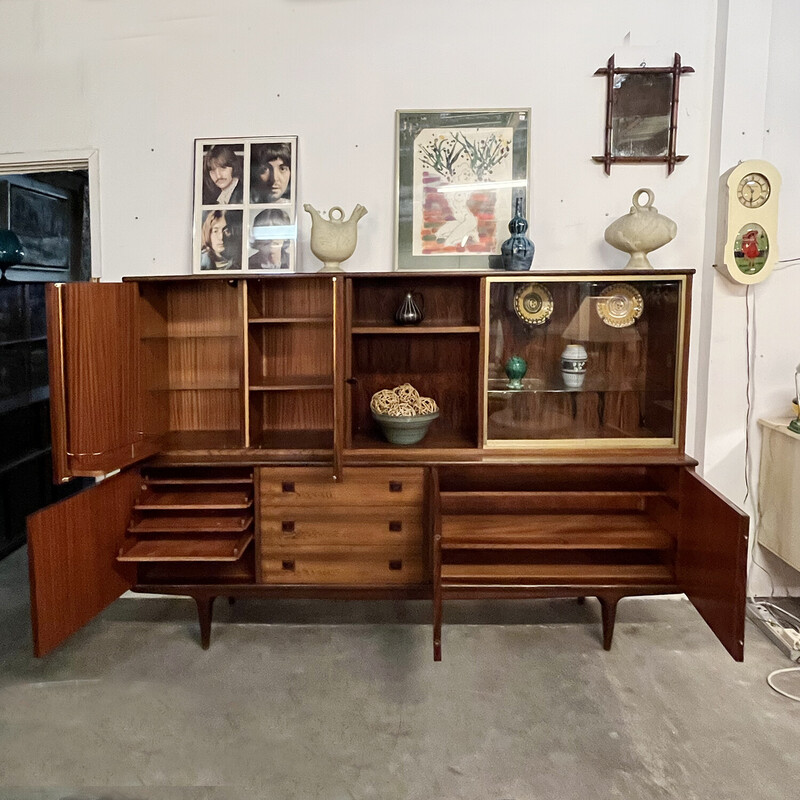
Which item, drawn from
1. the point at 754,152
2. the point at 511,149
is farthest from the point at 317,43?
the point at 754,152

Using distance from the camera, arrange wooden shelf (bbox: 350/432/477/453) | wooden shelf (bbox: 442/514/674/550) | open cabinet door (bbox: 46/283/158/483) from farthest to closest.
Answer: wooden shelf (bbox: 350/432/477/453) → wooden shelf (bbox: 442/514/674/550) → open cabinet door (bbox: 46/283/158/483)

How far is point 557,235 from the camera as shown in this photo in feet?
9.33

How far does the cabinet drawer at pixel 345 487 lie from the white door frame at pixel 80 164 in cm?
135

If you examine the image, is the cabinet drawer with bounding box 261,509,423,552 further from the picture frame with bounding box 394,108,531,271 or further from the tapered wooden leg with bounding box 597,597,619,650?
the picture frame with bounding box 394,108,531,271

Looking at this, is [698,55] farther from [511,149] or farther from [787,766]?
[787,766]

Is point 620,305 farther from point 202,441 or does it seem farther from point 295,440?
point 202,441

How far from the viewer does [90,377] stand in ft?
7.38

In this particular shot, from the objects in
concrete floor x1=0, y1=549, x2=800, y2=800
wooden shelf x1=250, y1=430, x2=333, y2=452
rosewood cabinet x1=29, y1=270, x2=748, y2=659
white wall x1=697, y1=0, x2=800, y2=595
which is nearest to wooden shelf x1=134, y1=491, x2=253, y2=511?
rosewood cabinet x1=29, y1=270, x2=748, y2=659

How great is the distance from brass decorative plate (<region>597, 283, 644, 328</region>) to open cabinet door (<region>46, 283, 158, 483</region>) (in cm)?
197

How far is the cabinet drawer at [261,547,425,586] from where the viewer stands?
2.57 m

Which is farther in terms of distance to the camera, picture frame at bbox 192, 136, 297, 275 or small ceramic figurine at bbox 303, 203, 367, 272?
picture frame at bbox 192, 136, 297, 275

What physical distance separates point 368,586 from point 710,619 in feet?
4.17

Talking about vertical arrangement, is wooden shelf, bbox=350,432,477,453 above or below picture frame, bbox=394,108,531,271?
below

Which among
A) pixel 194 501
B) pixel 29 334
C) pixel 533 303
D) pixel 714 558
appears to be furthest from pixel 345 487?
pixel 29 334
